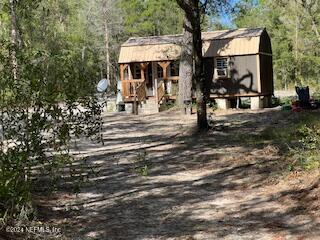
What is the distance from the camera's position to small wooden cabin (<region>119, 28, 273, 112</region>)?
1041 inches

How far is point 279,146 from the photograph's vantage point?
13180 mm

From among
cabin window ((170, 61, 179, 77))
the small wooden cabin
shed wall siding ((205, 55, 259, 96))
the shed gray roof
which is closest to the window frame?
the small wooden cabin

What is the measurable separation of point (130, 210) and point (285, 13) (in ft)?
150

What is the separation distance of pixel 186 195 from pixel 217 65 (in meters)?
18.5

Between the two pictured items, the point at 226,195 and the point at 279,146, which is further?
the point at 279,146

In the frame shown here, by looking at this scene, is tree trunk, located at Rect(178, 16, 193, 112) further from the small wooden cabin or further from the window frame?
the window frame

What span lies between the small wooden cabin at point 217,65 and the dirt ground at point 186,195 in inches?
446

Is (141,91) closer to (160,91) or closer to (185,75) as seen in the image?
(160,91)

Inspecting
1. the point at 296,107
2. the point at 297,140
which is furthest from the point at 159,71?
the point at 297,140

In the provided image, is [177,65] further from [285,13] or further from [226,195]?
[285,13]

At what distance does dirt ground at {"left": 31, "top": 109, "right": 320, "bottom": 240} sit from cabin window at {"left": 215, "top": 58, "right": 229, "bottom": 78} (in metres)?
11.8

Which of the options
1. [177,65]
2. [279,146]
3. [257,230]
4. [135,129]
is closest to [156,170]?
[279,146]

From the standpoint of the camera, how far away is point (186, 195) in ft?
31.2

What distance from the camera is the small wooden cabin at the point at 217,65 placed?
26453mm
